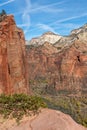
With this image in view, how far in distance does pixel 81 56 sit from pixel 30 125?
162 meters

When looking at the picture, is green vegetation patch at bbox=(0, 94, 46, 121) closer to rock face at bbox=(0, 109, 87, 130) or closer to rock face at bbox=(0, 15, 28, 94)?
rock face at bbox=(0, 109, 87, 130)

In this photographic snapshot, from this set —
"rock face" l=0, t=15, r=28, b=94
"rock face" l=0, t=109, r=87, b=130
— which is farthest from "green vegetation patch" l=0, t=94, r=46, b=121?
"rock face" l=0, t=15, r=28, b=94

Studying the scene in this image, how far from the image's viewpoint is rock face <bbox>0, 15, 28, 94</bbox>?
78375mm


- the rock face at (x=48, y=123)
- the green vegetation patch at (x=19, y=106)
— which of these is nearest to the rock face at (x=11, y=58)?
the green vegetation patch at (x=19, y=106)

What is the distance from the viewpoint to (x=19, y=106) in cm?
1753

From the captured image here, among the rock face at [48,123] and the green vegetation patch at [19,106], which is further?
the green vegetation patch at [19,106]

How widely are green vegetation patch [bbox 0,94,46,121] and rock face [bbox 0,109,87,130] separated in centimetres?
48

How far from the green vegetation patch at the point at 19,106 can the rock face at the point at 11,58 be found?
55.5m

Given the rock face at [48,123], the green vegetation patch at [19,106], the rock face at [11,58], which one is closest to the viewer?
the rock face at [48,123]

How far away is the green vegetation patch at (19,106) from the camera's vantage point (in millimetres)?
17188

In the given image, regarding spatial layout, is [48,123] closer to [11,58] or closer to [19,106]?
[19,106]

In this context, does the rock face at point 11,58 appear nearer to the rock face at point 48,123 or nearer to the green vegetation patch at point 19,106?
the green vegetation patch at point 19,106

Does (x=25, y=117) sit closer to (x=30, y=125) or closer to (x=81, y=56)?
(x=30, y=125)

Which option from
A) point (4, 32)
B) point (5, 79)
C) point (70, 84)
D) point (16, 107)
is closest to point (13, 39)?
point (4, 32)
